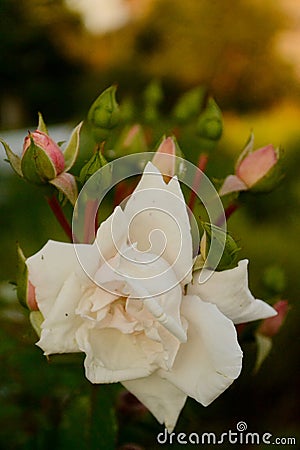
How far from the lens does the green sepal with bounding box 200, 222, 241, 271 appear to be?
38 cm

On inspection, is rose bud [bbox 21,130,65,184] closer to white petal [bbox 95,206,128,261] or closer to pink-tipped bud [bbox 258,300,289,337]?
white petal [bbox 95,206,128,261]

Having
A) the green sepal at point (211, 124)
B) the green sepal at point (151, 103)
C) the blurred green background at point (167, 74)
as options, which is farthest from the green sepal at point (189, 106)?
the blurred green background at point (167, 74)

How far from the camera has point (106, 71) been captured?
1.75 m

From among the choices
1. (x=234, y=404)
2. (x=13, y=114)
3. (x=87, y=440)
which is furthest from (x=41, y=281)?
(x=13, y=114)

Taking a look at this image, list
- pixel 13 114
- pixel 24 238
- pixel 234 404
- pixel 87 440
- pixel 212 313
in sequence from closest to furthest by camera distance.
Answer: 1. pixel 212 313
2. pixel 87 440
3. pixel 234 404
4. pixel 24 238
5. pixel 13 114

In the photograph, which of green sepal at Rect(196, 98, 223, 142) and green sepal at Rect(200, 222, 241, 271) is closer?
green sepal at Rect(200, 222, 241, 271)

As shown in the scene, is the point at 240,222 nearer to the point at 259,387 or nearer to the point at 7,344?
the point at 259,387

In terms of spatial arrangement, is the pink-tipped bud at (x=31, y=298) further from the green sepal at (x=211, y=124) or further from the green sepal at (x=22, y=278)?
the green sepal at (x=211, y=124)

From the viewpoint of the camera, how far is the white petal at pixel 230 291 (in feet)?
1.28

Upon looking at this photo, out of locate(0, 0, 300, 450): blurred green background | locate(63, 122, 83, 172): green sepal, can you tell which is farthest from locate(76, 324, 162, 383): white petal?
locate(0, 0, 300, 450): blurred green background

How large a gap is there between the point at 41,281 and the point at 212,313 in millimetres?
94

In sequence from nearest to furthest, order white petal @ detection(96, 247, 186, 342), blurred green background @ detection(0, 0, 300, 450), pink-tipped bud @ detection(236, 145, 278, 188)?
white petal @ detection(96, 247, 186, 342), pink-tipped bud @ detection(236, 145, 278, 188), blurred green background @ detection(0, 0, 300, 450)

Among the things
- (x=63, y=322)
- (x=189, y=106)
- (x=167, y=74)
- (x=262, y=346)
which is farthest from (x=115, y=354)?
(x=167, y=74)

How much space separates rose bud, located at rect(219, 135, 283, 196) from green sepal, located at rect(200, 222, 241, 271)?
0.08m
